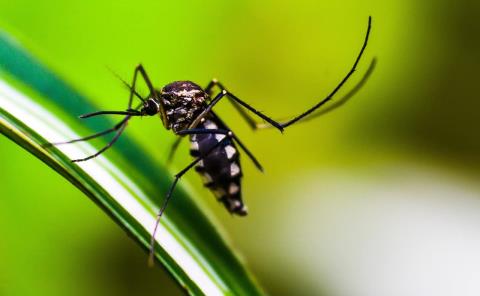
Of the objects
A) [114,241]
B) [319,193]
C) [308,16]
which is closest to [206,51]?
[308,16]

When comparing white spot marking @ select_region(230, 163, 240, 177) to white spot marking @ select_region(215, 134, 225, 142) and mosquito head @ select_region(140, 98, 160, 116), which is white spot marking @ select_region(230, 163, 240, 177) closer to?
white spot marking @ select_region(215, 134, 225, 142)

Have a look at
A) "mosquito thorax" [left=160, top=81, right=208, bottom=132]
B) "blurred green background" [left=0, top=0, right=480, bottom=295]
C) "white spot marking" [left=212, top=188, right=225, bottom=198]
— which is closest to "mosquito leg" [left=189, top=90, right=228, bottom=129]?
"mosquito thorax" [left=160, top=81, right=208, bottom=132]

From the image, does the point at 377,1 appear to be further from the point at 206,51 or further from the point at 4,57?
the point at 4,57

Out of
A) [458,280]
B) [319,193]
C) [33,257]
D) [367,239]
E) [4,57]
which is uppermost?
[4,57]

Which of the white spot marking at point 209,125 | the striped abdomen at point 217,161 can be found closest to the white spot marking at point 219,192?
the striped abdomen at point 217,161

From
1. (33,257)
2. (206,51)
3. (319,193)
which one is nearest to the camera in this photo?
(33,257)

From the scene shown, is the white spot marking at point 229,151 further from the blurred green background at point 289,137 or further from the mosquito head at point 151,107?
the blurred green background at point 289,137

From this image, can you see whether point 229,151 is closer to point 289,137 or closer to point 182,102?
point 182,102

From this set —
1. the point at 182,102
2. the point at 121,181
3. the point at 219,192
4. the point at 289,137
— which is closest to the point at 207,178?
the point at 219,192
